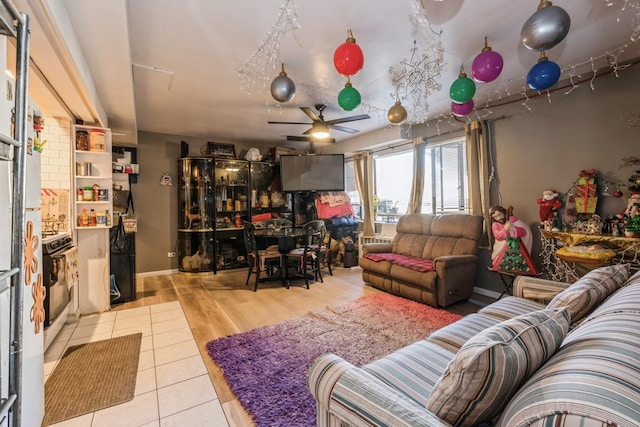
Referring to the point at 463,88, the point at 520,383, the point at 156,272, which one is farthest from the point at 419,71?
the point at 156,272

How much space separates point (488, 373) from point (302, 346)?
1.91 metres

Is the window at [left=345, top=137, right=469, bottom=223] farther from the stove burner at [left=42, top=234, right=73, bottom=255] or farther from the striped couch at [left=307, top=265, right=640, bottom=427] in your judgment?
the stove burner at [left=42, top=234, right=73, bottom=255]

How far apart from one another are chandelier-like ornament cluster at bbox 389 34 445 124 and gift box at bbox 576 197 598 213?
182cm

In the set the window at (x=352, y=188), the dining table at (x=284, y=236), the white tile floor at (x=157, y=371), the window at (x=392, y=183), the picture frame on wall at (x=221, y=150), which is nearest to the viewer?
the white tile floor at (x=157, y=371)

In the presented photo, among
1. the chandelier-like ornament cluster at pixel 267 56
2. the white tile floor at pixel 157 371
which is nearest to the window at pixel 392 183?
the chandelier-like ornament cluster at pixel 267 56

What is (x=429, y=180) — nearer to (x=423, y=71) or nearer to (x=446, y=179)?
(x=446, y=179)

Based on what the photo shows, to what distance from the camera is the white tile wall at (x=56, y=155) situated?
303 centimetres

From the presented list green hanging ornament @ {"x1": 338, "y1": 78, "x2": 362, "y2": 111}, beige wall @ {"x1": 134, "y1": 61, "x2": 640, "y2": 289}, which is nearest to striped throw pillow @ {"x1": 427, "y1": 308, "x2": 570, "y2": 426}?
green hanging ornament @ {"x1": 338, "y1": 78, "x2": 362, "y2": 111}

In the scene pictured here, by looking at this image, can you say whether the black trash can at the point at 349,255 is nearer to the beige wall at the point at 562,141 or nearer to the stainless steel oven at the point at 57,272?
the beige wall at the point at 562,141

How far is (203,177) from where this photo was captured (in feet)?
16.9

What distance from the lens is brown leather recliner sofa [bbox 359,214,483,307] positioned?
3198 mm

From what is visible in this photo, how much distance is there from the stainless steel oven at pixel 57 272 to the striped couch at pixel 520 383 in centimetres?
259

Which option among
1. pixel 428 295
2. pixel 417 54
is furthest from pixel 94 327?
pixel 417 54

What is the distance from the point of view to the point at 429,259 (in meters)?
3.80
